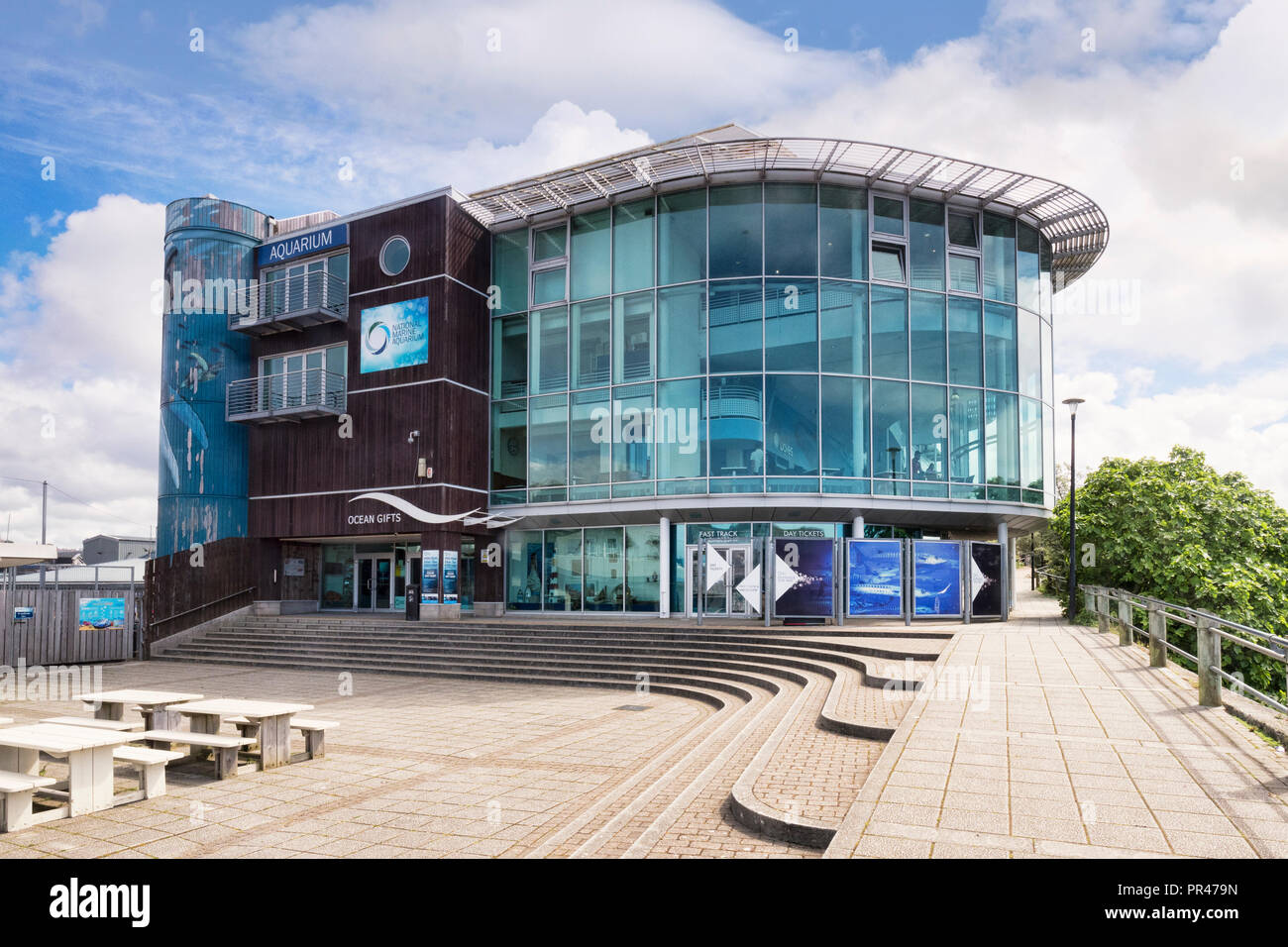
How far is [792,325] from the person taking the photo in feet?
73.5

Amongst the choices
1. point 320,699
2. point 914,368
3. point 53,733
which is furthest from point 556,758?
point 914,368

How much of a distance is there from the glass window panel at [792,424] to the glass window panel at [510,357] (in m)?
7.55

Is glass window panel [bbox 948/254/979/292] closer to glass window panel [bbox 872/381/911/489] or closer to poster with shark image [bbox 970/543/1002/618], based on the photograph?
glass window panel [bbox 872/381/911/489]

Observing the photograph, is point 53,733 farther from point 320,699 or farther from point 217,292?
point 217,292

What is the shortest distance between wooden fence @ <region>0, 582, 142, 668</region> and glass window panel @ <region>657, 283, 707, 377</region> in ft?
50.3

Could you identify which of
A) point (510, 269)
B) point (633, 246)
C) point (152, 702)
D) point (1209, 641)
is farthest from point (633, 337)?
point (1209, 641)

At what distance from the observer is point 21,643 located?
1988 cm

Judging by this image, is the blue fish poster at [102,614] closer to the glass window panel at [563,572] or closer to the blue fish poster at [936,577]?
the glass window panel at [563,572]

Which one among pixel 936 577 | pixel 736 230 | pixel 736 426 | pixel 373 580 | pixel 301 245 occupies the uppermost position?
pixel 301 245

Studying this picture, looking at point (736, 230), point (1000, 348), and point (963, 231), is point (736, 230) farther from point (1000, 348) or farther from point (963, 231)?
point (1000, 348)

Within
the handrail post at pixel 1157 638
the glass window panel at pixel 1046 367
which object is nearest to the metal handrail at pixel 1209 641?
the handrail post at pixel 1157 638

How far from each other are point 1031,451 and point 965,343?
3861 millimetres

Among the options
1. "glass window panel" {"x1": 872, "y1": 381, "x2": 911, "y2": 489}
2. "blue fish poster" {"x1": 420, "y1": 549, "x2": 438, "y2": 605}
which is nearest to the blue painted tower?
"blue fish poster" {"x1": 420, "y1": 549, "x2": 438, "y2": 605}
